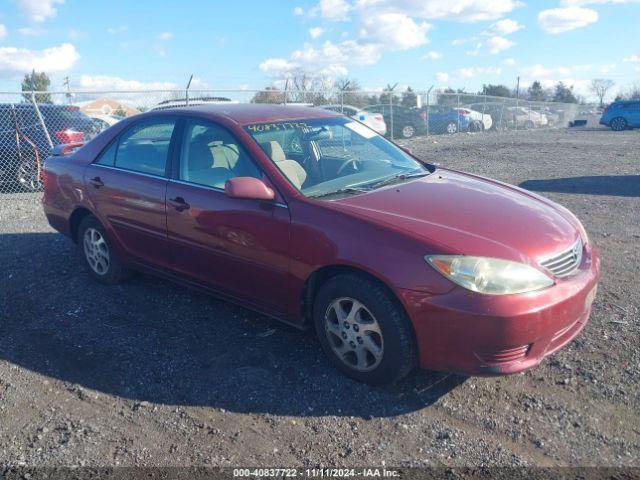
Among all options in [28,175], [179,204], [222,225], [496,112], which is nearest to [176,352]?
[222,225]

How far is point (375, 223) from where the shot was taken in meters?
3.46

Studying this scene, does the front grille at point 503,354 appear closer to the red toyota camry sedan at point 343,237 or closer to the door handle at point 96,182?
the red toyota camry sedan at point 343,237

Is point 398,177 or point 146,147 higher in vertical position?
point 146,147

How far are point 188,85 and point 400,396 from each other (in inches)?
483

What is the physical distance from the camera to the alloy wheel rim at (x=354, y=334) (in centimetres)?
351

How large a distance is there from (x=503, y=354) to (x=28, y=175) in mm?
10282

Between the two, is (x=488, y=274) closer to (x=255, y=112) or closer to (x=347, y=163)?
(x=347, y=163)

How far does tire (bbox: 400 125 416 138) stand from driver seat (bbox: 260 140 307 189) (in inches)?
748

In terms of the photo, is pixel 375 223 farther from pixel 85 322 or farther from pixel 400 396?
pixel 85 322

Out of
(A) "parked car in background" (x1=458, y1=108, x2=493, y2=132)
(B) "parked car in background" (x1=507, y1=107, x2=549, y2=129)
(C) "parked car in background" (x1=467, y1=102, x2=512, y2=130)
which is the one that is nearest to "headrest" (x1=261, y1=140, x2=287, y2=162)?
(A) "parked car in background" (x1=458, y1=108, x2=493, y2=132)

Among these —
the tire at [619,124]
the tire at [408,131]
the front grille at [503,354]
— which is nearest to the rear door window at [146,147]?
the front grille at [503,354]

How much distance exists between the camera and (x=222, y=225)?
4160 millimetres

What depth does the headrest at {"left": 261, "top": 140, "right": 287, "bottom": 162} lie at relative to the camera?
13.6 feet

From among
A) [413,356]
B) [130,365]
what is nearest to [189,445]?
[130,365]
